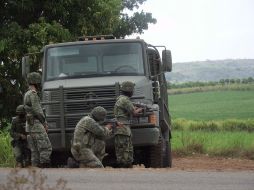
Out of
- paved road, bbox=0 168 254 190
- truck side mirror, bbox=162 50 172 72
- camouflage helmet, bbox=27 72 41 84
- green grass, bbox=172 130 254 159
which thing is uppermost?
truck side mirror, bbox=162 50 172 72

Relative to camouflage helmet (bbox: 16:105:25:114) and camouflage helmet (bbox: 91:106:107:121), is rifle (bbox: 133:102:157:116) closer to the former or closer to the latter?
camouflage helmet (bbox: 91:106:107:121)

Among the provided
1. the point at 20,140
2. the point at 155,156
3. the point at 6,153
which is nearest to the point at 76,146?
the point at 155,156

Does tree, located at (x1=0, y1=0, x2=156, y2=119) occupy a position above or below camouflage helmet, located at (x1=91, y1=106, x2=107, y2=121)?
above

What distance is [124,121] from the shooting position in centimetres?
1200

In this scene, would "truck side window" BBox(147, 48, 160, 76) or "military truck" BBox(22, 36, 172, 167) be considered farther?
"truck side window" BBox(147, 48, 160, 76)

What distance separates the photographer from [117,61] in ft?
42.2

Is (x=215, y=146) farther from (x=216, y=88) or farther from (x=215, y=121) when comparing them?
(x=216, y=88)

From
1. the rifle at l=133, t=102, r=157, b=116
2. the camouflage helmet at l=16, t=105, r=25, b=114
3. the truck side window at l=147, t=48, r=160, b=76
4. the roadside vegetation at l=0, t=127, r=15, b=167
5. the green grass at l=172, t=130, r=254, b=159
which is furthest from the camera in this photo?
the green grass at l=172, t=130, r=254, b=159

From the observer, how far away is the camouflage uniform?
39.0 ft

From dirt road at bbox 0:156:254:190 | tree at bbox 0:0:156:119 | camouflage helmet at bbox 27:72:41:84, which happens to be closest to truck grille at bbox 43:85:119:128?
camouflage helmet at bbox 27:72:41:84

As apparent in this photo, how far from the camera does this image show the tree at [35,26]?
714 inches

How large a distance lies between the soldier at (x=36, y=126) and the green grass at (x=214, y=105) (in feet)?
91.3

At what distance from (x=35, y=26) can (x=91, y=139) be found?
6674 mm

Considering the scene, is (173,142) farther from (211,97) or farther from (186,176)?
(211,97)
